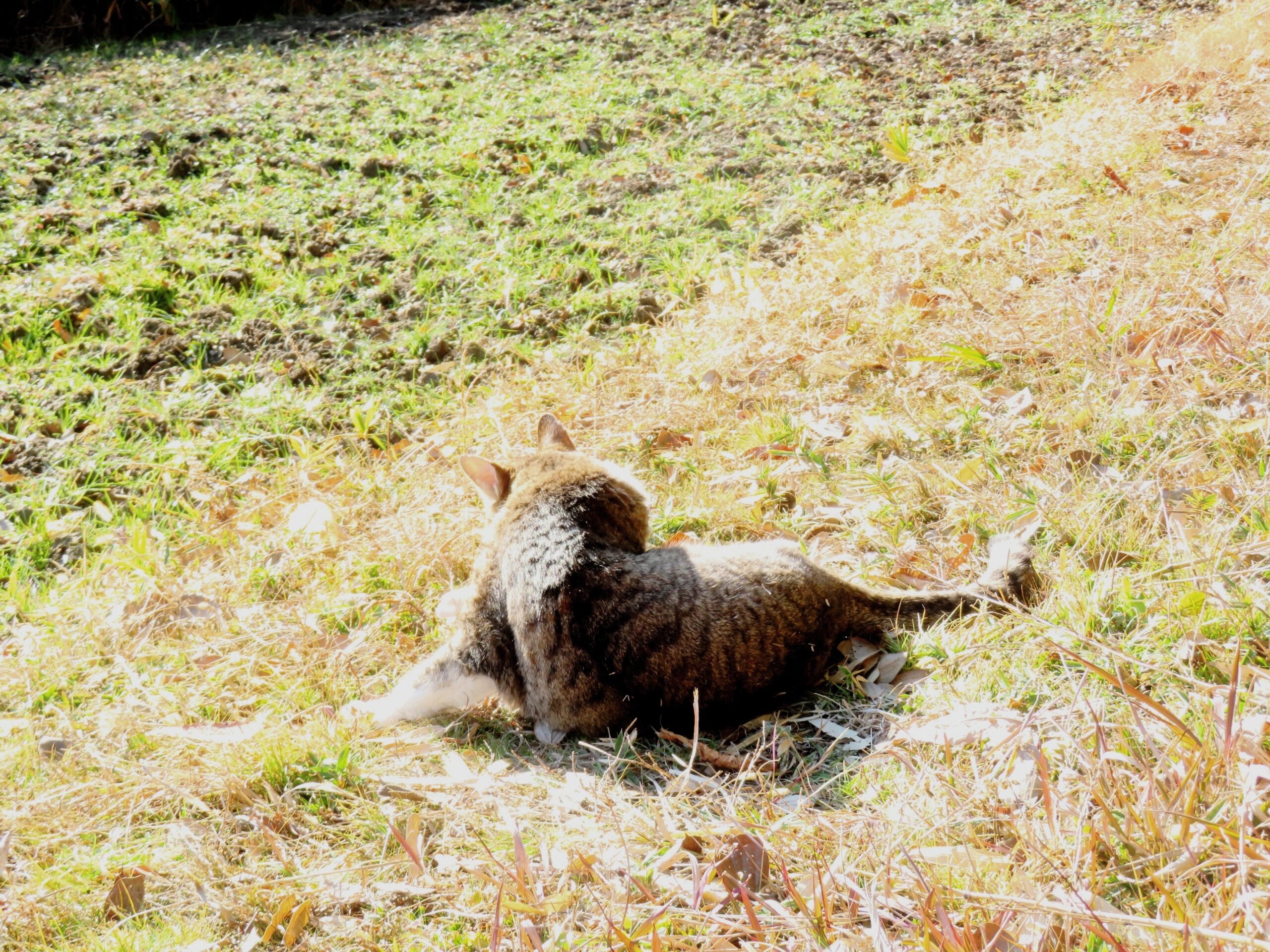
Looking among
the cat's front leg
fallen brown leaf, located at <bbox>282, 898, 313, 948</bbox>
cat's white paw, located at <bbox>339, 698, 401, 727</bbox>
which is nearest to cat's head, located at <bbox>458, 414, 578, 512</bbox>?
the cat's front leg

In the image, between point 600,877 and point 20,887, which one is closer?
point 600,877

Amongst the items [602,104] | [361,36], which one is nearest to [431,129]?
[602,104]

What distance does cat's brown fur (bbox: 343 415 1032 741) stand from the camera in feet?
10.2

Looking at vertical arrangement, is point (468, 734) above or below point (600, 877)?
below

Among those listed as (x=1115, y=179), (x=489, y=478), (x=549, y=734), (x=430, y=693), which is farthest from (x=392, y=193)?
→ (x=549, y=734)

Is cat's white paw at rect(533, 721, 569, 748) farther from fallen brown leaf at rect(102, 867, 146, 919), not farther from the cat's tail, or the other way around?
fallen brown leaf at rect(102, 867, 146, 919)

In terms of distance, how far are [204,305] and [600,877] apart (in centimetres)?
486

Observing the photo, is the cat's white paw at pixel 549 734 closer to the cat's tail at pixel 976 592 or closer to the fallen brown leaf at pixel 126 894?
the cat's tail at pixel 976 592

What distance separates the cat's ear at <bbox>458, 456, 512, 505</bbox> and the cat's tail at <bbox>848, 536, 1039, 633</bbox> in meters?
1.40

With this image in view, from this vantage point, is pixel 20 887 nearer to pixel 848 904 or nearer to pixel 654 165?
pixel 848 904

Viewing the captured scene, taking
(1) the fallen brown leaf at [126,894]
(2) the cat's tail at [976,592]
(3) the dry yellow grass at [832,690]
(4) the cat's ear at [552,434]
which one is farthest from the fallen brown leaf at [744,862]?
(4) the cat's ear at [552,434]

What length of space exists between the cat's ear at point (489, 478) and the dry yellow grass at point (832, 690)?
458 millimetres

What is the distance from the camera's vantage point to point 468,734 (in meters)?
3.37

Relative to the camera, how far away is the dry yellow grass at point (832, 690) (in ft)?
7.22
